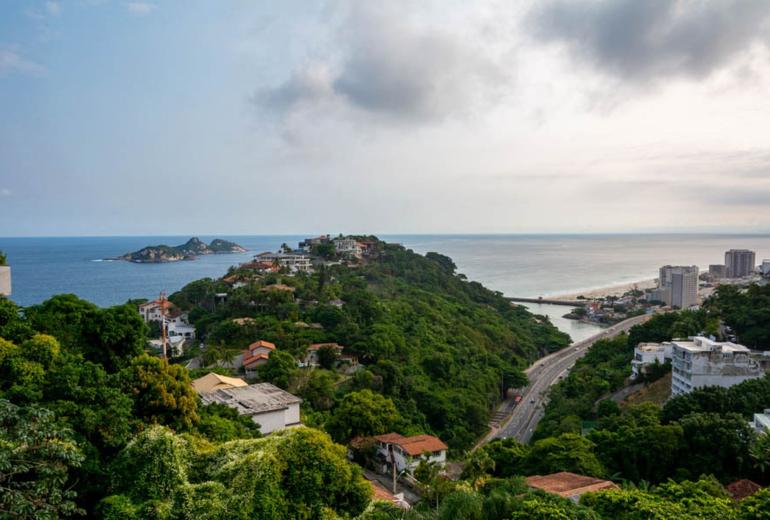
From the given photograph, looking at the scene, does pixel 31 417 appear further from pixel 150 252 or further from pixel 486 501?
pixel 150 252

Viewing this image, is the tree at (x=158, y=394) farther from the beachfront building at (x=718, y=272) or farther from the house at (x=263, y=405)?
the beachfront building at (x=718, y=272)

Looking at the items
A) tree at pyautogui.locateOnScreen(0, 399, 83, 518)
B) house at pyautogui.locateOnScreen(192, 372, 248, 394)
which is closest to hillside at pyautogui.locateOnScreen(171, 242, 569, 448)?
house at pyautogui.locateOnScreen(192, 372, 248, 394)

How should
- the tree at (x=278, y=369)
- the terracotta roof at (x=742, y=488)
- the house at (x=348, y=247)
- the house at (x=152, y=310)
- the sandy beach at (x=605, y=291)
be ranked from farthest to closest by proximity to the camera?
the sandy beach at (x=605, y=291) → the house at (x=348, y=247) → the house at (x=152, y=310) → the tree at (x=278, y=369) → the terracotta roof at (x=742, y=488)

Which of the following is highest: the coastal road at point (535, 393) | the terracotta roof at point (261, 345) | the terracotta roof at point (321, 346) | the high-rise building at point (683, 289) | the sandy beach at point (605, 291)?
the terracotta roof at point (261, 345)

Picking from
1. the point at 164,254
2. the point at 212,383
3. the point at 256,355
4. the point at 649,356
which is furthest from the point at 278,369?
the point at 164,254

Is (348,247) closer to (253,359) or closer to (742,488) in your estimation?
(253,359)

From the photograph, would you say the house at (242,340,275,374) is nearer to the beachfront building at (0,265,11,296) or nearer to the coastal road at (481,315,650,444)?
the beachfront building at (0,265,11,296)

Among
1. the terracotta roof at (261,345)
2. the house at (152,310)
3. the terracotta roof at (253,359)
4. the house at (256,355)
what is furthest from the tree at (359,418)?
the house at (152,310)

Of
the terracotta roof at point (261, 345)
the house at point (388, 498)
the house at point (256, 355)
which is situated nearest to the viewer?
the house at point (388, 498)
